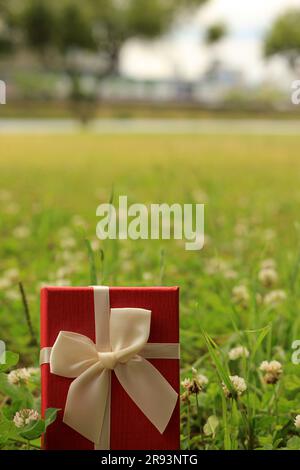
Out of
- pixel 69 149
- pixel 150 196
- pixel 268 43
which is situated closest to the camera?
pixel 150 196

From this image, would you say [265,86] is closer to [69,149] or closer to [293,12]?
[293,12]

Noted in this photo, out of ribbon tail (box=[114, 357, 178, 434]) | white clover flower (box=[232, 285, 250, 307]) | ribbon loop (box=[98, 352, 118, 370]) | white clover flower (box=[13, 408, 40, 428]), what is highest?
white clover flower (box=[232, 285, 250, 307])

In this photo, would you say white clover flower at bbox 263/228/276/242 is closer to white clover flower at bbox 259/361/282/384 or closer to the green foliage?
white clover flower at bbox 259/361/282/384

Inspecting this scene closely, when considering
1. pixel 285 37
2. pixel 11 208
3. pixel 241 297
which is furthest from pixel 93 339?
pixel 285 37

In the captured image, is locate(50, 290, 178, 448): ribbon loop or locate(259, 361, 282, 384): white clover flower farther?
locate(259, 361, 282, 384): white clover flower

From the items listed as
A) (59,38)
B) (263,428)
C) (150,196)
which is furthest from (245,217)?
(59,38)

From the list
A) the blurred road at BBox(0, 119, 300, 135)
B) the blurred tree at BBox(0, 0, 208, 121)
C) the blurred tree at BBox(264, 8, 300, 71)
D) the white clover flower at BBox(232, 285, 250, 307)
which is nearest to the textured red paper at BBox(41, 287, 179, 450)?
the white clover flower at BBox(232, 285, 250, 307)

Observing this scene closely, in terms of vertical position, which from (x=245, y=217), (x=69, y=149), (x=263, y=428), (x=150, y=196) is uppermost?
(x=69, y=149)

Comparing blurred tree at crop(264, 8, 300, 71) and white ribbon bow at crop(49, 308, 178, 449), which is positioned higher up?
blurred tree at crop(264, 8, 300, 71)

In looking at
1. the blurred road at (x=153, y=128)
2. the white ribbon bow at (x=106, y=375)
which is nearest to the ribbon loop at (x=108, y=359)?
the white ribbon bow at (x=106, y=375)
